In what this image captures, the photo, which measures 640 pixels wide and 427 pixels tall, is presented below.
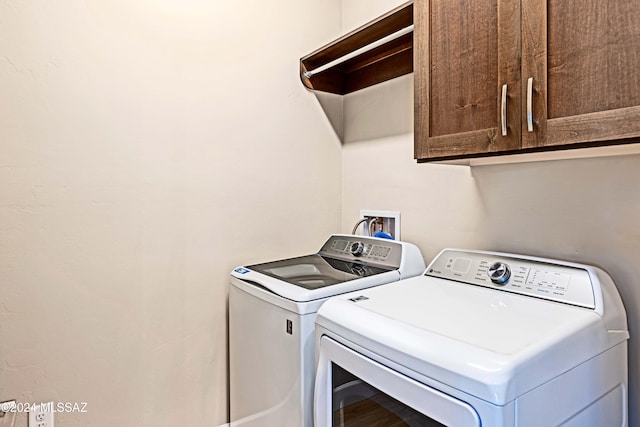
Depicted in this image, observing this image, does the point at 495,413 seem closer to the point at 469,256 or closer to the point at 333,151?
the point at 469,256

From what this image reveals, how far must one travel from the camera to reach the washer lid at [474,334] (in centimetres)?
75

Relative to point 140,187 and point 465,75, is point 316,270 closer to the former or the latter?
point 140,187

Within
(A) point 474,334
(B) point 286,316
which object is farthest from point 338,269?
(A) point 474,334

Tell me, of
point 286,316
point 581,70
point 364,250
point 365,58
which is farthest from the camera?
point 365,58

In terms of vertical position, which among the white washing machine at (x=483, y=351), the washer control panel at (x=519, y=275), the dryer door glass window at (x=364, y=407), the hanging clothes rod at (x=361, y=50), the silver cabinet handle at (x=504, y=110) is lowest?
the dryer door glass window at (x=364, y=407)

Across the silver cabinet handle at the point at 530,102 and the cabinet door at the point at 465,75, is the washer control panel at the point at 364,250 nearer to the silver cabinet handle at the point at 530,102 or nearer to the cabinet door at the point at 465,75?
the cabinet door at the point at 465,75

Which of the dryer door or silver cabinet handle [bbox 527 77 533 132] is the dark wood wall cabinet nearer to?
silver cabinet handle [bbox 527 77 533 132]

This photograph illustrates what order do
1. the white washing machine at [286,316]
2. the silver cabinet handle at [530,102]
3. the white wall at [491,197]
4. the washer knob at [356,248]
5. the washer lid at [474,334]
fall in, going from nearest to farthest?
the washer lid at [474,334]
the silver cabinet handle at [530,102]
the white wall at [491,197]
the white washing machine at [286,316]
the washer knob at [356,248]

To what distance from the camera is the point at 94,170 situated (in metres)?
1.47

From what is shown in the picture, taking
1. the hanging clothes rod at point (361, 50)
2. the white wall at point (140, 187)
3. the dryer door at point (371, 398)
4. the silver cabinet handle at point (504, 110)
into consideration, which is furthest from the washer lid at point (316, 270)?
the hanging clothes rod at point (361, 50)

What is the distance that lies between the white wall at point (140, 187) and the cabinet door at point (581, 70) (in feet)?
4.00

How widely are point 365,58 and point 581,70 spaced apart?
1205 millimetres

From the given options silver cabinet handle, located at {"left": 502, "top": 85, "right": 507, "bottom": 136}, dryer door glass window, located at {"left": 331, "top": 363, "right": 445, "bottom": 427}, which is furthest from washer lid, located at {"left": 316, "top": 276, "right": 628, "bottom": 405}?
silver cabinet handle, located at {"left": 502, "top": 85, "right": 507, "bottom": 136}

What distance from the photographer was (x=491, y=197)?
4.83 feet
